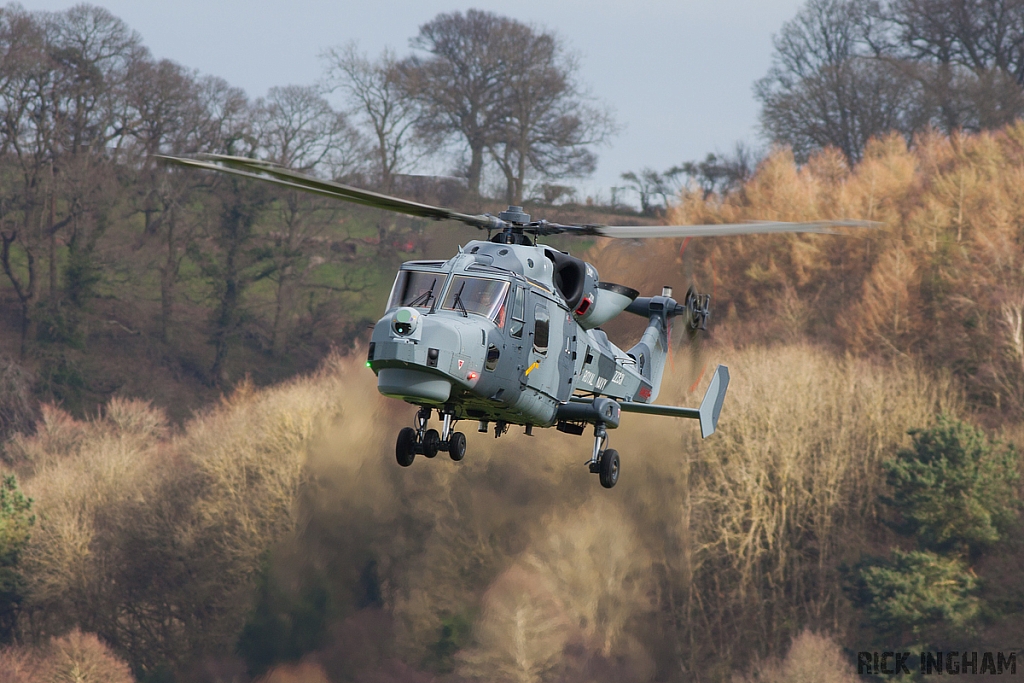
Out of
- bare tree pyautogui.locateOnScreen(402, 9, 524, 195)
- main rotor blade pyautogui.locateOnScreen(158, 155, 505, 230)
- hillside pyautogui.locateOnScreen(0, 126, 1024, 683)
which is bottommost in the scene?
hillside pyautogui.locateOnScreen(0, 126, 1024, 683)

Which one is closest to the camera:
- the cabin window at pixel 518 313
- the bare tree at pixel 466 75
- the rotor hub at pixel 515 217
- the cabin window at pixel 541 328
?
the cabin window at pixel 518 313

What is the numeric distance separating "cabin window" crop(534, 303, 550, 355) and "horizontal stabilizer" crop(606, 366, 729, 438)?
1.97 meters

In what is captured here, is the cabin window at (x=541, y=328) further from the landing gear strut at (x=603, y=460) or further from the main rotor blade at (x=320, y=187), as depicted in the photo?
the landing gear strut at (x=603, y=460)

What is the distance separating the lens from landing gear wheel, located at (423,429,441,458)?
53.8ft

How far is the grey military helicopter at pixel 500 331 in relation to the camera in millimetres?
14914

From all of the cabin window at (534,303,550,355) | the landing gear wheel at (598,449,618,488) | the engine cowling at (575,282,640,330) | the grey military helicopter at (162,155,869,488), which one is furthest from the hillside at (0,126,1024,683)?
the cabin window at (534,303,550,355)

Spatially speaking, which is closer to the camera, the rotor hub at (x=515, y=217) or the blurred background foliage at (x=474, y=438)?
the rotor hub at (x=515, y=217)

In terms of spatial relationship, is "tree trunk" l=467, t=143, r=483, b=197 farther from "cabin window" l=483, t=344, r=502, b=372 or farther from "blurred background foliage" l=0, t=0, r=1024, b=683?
"cabin window" l=483, t=344, r=502, b=372

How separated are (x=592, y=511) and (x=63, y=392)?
104 feet

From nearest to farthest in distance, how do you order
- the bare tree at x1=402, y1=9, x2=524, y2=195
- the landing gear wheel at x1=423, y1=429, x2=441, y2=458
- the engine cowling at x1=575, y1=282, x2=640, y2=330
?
the landing gear wheel at x1=423, y1=429, x2=441, y2=458, the engine cowling at x1=575, y1=282, x2=640, y2=330, the bare tree at x1=402, y1=9, x2=524, y2=195

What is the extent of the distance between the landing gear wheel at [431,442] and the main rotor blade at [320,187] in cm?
288

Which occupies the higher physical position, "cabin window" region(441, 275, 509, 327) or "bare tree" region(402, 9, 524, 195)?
"bare tree" region(402, 9, 524, 195)

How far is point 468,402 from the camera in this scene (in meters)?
16.1

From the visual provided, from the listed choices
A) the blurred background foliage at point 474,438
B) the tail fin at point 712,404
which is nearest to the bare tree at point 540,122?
the blurred background foliage at point 474,438
